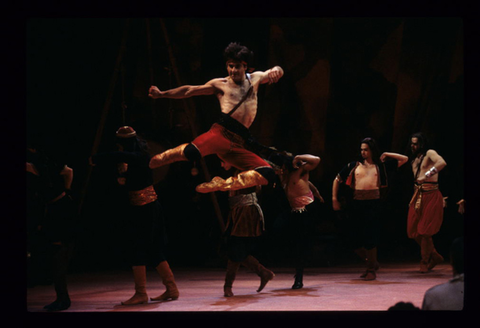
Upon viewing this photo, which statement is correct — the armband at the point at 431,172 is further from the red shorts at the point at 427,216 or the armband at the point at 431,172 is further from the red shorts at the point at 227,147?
the red shorts at the point at 227,147

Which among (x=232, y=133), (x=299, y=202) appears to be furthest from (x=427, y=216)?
(x=232, y=133)

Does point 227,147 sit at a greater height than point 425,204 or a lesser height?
greater

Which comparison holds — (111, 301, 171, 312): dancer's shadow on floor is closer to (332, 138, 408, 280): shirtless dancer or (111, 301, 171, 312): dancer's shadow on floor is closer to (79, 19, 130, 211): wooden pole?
(79, 19, 130, 211): wooden pole

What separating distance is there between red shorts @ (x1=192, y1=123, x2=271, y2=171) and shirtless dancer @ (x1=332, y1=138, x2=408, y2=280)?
5.18 ft

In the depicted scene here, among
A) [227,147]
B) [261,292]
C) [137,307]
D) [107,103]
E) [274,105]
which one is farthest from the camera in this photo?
[274,105]

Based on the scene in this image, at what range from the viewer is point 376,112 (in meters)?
7.61

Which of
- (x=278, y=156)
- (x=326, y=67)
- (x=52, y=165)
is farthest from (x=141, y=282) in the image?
(x=326, y=67)

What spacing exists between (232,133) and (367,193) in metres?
1.91

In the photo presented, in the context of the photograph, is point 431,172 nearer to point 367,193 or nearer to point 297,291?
point 367,193

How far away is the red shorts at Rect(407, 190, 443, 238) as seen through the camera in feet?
21.4

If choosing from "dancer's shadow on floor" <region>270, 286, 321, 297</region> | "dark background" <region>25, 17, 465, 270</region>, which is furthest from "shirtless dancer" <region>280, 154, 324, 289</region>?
"dark background" <region>25, 17, 465, 270</region>

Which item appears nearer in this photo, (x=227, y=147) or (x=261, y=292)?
(x=227, y=147)

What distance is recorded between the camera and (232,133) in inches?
200

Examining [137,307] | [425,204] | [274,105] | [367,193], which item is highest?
[274,105]
